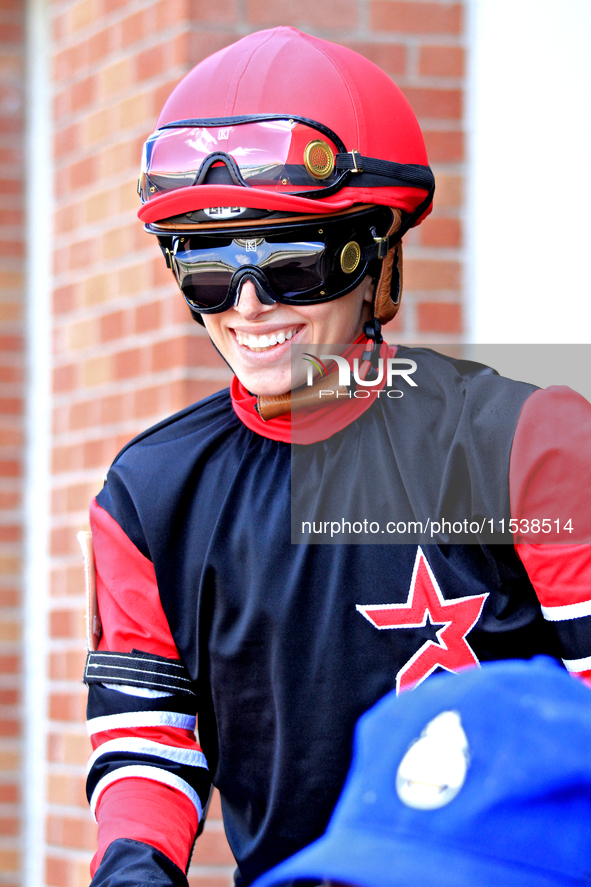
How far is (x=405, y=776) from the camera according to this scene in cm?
91

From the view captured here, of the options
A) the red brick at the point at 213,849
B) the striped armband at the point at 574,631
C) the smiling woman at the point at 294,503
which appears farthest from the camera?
the red brick at the point at 213,849

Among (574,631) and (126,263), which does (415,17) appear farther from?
(574,631)

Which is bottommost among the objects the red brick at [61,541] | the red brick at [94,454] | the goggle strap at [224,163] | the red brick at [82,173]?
the red brick at [61,541]

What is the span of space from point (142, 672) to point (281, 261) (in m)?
0.75

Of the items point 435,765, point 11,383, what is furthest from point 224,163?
point 11,383

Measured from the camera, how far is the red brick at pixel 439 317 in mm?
3119

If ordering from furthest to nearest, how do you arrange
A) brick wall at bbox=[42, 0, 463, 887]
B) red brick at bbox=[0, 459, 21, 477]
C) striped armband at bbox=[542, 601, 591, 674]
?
red brick at bbox=[0, 459, 21, 477] < brick wall at bbox=[42, 0, 463, 887] < striped armband at bbox=[542, 601, 591, 674]

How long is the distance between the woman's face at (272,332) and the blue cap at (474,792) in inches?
38.1

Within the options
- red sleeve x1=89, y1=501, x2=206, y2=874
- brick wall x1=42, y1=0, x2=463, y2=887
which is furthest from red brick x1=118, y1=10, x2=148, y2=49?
red sleeve x1=89, y1=501, x2=206, y2=874

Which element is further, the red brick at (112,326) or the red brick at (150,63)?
the red brick at (112,326)

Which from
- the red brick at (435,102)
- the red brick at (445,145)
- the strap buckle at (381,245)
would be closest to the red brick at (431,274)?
the red brick at (445,145)

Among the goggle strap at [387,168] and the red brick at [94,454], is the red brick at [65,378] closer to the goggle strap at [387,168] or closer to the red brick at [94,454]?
the red brick at [94,454]

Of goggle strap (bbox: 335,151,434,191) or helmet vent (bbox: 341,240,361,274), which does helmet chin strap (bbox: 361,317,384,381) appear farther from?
goggle strap (bbox: 335,151,434,191)

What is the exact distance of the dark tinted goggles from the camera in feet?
5.78
